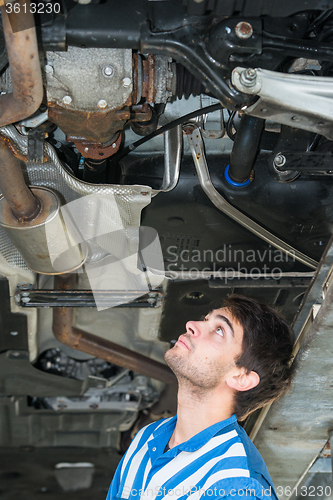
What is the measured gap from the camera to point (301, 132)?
1554 mm

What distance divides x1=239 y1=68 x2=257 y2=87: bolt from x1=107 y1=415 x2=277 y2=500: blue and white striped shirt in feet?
3.34

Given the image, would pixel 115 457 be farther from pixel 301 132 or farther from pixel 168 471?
pixel 301 132

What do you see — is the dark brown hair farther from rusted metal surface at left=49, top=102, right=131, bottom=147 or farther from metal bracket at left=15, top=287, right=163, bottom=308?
rusted metal surface at left=49, top=102, right=131, bottom=147

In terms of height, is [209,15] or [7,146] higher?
[209,15]

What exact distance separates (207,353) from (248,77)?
846 millimetres

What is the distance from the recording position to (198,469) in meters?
1.48

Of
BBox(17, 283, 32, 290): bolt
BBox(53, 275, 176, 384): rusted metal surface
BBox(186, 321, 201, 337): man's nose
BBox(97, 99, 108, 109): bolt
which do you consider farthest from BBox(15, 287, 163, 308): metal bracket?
BBox(97, 99, 108, 109): bolt

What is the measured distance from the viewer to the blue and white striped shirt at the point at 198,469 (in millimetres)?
1367

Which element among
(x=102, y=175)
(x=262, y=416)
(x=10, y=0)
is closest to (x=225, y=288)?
(x=262, y=416)

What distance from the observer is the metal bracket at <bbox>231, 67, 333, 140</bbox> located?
3.89 ft

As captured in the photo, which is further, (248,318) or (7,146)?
(248,318)

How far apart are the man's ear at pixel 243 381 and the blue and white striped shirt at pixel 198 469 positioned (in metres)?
0.10

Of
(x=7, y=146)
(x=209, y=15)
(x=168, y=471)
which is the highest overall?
(x=209, y=15)

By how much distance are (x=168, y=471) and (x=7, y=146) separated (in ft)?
3.57
